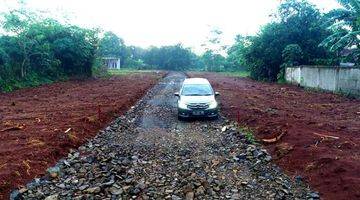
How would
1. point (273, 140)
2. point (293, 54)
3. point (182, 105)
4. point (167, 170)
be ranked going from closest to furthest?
point (167, 170) < point (273, 140) < point (182, 105) < point (293, 54)

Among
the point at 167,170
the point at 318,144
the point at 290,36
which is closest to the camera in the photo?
the point at 167,170

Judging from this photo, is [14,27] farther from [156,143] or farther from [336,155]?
[336,155]

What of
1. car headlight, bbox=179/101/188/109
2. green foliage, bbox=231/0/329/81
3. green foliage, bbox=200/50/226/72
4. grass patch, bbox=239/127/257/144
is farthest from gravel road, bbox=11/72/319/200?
green foliage, bbox=200/50/226/72

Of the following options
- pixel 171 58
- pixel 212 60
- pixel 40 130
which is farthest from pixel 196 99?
pixel 171 58

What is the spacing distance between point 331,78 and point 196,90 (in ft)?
51.5

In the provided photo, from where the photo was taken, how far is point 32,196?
27.3ft

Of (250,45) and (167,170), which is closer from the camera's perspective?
(167,170)

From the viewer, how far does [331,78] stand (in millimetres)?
29906

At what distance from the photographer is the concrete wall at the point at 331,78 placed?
26.8 m

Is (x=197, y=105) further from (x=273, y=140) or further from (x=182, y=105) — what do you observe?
(x=273, y=140)

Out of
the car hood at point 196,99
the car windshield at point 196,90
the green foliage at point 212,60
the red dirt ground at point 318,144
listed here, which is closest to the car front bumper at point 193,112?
the car hood at point 196,99

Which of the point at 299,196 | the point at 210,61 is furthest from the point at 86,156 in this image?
the point at 210,61

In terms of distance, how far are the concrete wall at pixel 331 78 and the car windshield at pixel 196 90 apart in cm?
1322

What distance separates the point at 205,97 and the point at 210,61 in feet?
295
